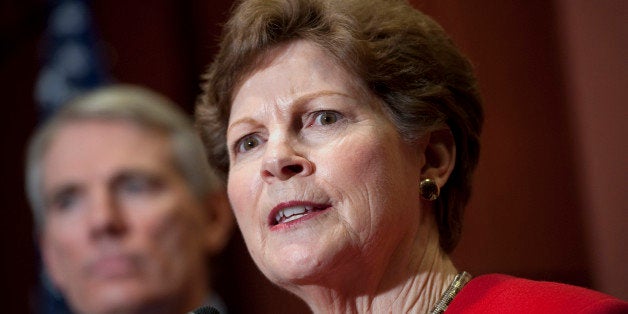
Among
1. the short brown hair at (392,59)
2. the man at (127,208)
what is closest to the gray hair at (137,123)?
the man at (127,208)

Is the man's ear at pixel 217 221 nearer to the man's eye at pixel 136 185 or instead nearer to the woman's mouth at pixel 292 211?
the man's eye at pixel 136 185

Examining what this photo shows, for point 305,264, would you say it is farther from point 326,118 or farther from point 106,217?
point 106,217

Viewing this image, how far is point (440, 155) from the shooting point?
6.65 feet

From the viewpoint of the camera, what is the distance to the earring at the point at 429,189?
197cm

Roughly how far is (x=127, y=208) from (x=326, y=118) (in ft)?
6.36

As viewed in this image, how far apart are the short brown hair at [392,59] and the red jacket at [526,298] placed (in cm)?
27

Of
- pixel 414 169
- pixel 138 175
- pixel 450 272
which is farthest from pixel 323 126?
pixel 138 175

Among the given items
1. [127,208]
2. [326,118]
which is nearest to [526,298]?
[326,118]

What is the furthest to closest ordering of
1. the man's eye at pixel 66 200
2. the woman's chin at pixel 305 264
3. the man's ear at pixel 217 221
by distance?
the man's ear at pixel 217 221 → the man's eye at pixel 66 200 → the woman's chin at pixel 305 264

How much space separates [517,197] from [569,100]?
37cm

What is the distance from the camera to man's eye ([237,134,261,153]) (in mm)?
2021

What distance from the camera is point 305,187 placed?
1.82m

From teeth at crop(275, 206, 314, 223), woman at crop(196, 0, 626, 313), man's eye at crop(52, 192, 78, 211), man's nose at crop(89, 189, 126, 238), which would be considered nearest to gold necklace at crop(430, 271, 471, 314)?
woman at crop(196, 0, 626, 313)

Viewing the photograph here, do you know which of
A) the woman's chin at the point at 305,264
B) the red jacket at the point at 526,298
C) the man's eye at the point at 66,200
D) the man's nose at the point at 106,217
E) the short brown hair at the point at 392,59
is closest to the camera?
the red jacket at the point at 526,298
